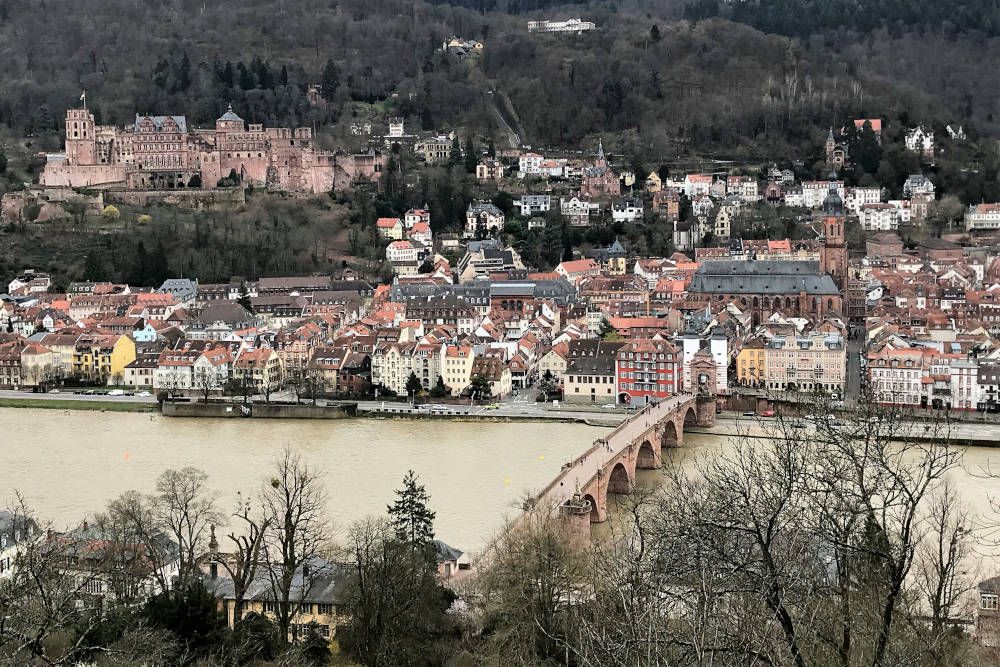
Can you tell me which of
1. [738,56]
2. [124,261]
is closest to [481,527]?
[124,261]

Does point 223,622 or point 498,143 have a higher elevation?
point 498,143

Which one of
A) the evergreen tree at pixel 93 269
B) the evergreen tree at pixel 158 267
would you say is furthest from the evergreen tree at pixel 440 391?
the evergreen tree at pixel 93 269

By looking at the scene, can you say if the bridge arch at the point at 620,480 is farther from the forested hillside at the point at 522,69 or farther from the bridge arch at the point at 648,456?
the forested hillside at the point at 522,69

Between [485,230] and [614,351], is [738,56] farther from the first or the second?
[614,351]

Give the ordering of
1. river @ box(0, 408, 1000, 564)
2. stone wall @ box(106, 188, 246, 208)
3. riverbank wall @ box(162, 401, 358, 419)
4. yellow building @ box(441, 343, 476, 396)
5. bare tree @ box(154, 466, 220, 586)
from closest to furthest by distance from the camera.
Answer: bare tree @ box(154, 466, 220, 586), river @ box(0, 408, 1000, 564), riverbank wall @ box(162, 401, 358, 419), yellow building @ box(441, 343, 476, 396), stone wall @ box(106, 188, 246, 208)

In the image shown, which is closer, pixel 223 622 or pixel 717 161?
pixel 223 622

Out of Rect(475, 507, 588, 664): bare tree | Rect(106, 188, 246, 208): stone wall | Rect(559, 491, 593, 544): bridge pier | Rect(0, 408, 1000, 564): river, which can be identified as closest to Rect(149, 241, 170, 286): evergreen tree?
Rect(106, 188, 246, 208): stone wall

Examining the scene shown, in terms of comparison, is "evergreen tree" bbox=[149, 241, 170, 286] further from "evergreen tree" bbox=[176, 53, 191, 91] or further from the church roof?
"evergreen tree" bbox=[176, 53, 191, 91]
